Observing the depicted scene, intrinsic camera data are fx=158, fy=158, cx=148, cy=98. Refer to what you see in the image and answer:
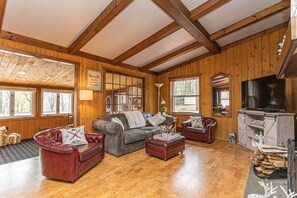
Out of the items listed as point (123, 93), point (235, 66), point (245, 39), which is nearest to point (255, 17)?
point (245, 39)

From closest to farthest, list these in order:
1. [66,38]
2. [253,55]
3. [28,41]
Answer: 1. [28,41]
2. [66,38]
3. [253,55]

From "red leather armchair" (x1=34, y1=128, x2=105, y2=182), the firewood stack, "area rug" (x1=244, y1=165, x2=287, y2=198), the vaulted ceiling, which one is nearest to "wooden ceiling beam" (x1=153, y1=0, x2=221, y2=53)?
the vaulted ceiling

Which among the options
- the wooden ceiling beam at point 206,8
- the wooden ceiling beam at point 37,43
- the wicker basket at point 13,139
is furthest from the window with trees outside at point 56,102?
the wooden ceiling beam at point 206,8

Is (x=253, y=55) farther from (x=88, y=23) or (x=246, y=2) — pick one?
(x=88, y=23)

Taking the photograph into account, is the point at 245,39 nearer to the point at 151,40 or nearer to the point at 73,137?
the point at 151,40

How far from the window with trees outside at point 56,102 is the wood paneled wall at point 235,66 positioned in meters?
5.11

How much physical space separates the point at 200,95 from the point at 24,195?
5187 mm

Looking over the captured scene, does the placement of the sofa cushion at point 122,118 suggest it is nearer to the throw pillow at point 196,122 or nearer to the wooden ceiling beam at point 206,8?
the throw pillow at point 196,122

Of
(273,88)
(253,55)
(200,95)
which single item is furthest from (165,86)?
(273,88)

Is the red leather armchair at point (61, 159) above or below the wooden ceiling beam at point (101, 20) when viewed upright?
below

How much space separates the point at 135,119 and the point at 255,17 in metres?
3.83

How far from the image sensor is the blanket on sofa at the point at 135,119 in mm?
4570

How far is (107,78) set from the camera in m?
4.95

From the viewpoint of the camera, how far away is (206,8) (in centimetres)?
293
